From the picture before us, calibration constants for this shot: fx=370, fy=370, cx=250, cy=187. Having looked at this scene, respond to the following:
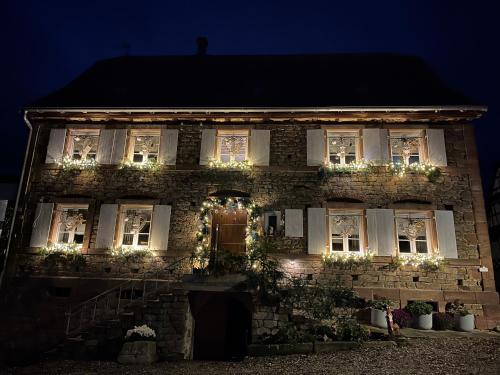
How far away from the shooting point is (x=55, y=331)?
409 inches

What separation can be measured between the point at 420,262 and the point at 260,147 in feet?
18.9

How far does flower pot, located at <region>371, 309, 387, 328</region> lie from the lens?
29.9ft

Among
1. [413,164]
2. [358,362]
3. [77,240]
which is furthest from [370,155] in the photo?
[77,240]

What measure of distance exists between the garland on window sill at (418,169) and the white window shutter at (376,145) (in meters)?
0.37

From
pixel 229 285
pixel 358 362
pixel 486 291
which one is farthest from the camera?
pixel 486 291

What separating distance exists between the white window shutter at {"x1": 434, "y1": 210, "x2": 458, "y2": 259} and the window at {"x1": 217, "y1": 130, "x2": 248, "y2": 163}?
6.07 m

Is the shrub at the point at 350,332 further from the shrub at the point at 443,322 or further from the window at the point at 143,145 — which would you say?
the window at the point at 143,145

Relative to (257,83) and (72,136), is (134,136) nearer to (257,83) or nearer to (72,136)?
(72,136)

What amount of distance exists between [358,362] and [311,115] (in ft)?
24.6

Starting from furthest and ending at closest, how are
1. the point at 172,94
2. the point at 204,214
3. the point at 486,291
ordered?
the point at 172,94 → the point at 204,214 → the point at 486,291

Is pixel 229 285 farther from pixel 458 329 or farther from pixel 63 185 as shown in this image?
pixel 63 185

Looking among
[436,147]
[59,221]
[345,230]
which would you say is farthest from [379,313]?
[59,221]

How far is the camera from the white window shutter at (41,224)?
1128 centimetres

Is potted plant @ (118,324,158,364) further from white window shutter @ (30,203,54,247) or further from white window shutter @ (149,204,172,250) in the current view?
white window shutter @ (30,203,54,247)
